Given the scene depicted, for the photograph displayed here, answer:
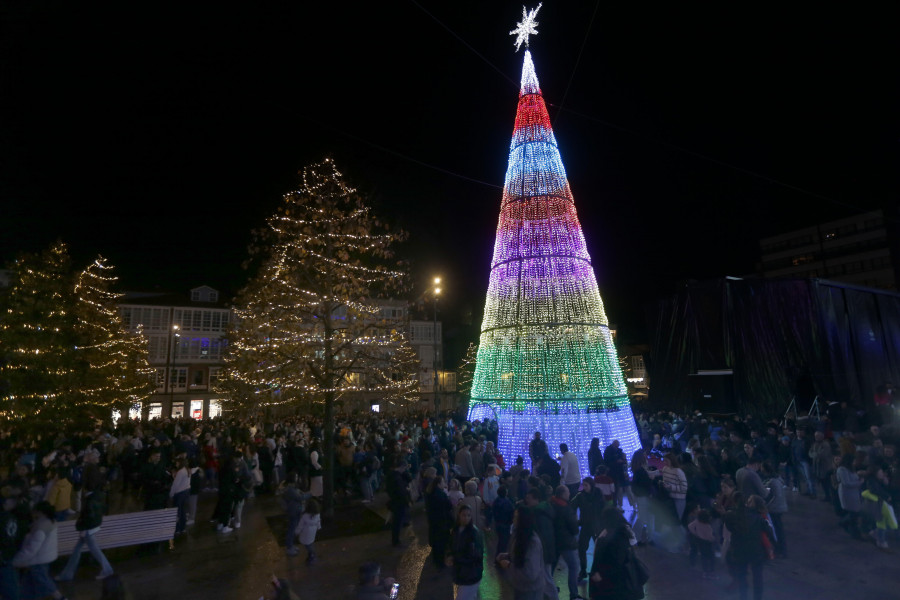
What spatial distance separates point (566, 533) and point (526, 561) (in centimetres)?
136

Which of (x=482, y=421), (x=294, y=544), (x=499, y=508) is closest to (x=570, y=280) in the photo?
(x=482, y=421)

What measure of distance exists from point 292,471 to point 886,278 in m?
63.9

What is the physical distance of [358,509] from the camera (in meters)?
12.2

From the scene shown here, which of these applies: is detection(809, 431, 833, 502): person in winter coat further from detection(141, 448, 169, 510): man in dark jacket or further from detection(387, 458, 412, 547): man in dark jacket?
detection(141, 448, 169, 510): man in dark jacket

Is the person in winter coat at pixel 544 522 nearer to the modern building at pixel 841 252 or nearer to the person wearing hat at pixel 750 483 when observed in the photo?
the person wearing hat at pixel 750 483

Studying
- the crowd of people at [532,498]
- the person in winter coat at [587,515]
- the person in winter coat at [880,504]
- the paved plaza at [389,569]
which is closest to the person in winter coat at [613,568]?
the crowd of people at [532,498]

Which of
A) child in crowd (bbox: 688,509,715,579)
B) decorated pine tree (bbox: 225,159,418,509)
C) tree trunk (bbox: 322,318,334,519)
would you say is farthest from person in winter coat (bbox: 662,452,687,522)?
tree trunk (bbox: 322,318,334,519)

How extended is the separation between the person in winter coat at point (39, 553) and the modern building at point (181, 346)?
41399 millimetres

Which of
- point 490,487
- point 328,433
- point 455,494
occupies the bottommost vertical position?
point 490,487

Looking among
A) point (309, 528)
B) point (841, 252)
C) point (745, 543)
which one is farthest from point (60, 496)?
point (841, 252)

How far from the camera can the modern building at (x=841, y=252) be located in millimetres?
50312

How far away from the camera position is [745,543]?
→ 19.3 ft

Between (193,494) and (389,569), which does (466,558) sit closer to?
(389,569)

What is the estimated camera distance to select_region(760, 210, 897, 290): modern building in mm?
50312
